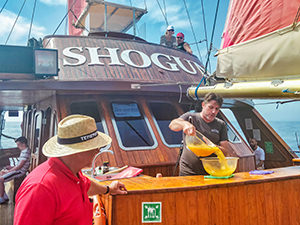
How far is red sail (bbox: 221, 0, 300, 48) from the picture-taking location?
8.04 feet

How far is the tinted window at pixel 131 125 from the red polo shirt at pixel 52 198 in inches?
145

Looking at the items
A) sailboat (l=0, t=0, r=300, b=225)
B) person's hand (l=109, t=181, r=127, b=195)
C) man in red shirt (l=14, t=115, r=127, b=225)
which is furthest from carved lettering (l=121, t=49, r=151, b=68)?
man in red shirt (l=14, t=115, r=127, b=225)

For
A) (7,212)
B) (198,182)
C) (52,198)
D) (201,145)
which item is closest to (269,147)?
(201,145)

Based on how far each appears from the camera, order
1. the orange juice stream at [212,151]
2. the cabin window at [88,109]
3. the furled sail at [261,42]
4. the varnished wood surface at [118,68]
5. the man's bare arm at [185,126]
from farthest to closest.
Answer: the varnished wood surface at [118,68] < the cabin window at [88,109] < the orange juice stream at [212,151] < the man's bare arm at [185,126] < the furled sail at [261,42]

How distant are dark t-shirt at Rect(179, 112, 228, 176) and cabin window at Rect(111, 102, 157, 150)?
207 centimetres

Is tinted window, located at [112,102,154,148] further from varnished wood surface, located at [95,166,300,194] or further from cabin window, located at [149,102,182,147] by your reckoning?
varnished wood surface, located at [95,166,300,194]

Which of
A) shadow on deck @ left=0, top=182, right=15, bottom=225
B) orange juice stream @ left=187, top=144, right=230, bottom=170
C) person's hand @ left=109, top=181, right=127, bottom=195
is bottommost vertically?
shadow on deck @ left=0, top=182, right=15, bottom=225

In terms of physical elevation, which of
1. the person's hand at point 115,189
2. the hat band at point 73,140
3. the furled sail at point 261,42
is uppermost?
the furled sail at point 261,42

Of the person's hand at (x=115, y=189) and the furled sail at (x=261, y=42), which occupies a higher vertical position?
the furled sail at (x=261, y=42)

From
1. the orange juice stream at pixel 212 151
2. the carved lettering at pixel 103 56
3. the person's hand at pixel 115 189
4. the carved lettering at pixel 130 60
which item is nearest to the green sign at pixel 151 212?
the person's hand at pixel 115 189

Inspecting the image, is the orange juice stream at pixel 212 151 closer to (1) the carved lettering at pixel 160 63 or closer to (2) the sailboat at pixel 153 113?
(2) the sailboat at pixel 153 113

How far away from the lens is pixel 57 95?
18.3 feet

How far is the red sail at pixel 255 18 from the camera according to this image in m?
2.45

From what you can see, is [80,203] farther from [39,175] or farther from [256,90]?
[256,90]
